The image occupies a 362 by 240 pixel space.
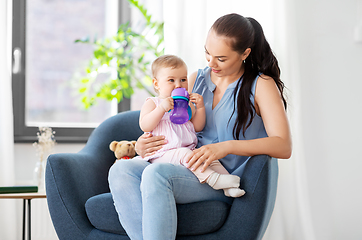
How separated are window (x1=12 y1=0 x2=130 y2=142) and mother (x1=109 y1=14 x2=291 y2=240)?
1317mm

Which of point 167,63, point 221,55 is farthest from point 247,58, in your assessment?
point 167,63

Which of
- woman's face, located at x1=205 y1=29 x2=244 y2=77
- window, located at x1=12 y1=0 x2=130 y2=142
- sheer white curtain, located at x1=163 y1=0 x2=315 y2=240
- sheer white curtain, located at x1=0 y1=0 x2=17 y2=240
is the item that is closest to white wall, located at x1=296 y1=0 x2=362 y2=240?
sheer white curtain, located at x1=163 y1=0 x2=315 y2=240

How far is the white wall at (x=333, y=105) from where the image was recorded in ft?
6.97

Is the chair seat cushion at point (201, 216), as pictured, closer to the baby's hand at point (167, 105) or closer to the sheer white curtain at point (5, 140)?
the baby's hand at point (167, 105)

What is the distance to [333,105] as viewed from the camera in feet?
7.12

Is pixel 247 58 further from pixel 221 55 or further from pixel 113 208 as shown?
pixel 113 208

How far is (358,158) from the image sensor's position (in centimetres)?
213

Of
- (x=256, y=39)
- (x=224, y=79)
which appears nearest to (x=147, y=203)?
(x=224, y=79)

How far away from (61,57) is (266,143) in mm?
2030

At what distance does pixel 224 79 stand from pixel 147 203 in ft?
2.31

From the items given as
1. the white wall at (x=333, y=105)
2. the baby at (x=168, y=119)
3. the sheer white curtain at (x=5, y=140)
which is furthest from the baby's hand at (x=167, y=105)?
the sheer white curtain at (x=5, y=140)

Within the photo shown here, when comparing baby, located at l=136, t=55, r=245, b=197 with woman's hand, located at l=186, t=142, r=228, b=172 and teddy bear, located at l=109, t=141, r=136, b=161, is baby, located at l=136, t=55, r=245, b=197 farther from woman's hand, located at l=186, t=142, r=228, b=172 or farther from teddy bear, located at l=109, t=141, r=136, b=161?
teddy bear, located at l=109, t=141, r=136, b=161

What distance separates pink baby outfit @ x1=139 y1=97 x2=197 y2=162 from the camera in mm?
1305

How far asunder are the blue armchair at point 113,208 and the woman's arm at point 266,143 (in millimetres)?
43
